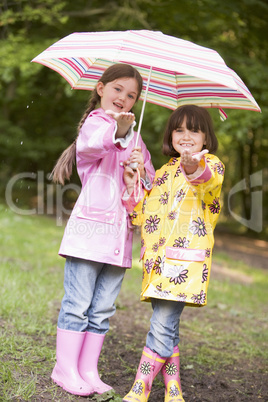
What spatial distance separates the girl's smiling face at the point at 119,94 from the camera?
253 cm

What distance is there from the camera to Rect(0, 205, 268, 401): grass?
8.85 ft

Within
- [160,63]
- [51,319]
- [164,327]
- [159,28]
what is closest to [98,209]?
[164,327]

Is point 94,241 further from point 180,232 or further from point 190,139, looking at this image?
point 190,139

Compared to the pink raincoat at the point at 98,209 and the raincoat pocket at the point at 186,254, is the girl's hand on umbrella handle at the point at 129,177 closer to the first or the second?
the pink raincoat at the point at 98,209

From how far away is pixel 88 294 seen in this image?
253cm

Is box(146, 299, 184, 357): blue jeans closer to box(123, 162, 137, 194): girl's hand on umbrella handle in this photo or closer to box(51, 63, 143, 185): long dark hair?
box(123, 162, 137, 194): girl's hand on umbrella handle

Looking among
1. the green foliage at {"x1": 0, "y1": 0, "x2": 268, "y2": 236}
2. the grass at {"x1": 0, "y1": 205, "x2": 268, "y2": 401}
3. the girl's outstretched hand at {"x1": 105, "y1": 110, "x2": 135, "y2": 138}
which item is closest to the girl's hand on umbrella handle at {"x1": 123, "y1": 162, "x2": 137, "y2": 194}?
the girl's outstretched hand at {"x1": 105, "y1": 110, "x2": 135, "y2": 138}

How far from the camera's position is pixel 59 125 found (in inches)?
522

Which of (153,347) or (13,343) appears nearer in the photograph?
(153,347)

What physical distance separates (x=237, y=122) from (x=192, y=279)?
5.64 m

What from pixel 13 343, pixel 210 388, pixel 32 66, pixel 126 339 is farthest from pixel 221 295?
pixel 32 66

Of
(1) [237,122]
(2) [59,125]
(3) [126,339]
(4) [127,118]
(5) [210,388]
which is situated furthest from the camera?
(2) [59,125]

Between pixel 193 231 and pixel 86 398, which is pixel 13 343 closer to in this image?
pixel 86 398

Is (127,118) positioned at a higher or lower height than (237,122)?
lower
